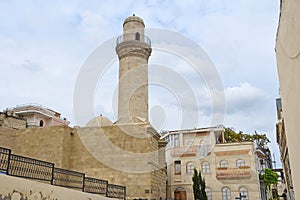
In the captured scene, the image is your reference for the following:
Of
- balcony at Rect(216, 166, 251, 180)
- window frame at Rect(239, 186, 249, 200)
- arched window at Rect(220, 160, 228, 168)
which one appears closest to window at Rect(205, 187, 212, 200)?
balcony at Rect(216, 166, 251, 180)

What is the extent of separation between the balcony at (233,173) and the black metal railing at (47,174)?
9.46 metres

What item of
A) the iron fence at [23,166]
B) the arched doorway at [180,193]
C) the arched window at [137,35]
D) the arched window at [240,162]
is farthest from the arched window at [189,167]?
the iron fence at [23,166]

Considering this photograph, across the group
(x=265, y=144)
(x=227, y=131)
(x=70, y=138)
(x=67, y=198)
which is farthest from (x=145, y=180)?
(x=265, y=144)

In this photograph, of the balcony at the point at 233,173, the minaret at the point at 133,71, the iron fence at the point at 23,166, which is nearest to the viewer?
the iron fence at the point at 23,166

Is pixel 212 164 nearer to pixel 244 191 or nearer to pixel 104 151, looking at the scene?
pixel 244 191

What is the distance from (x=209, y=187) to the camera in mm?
21297

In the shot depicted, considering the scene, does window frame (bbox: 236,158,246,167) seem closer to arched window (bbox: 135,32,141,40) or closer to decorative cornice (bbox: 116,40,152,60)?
decorative cornice (bbox: 116,40,152,60)

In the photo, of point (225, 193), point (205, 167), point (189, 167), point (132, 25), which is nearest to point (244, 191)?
point (225, 193)

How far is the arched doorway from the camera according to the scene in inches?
867

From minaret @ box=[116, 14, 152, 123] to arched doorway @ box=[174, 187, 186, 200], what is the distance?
676 cm

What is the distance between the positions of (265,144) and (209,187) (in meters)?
12.1

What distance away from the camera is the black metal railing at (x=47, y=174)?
800 cm

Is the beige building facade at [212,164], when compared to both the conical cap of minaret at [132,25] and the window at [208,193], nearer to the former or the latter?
the window at [208,193]

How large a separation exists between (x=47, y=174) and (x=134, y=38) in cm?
1256
